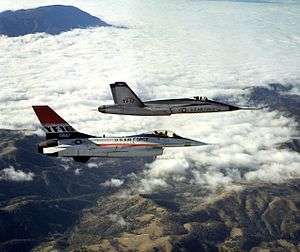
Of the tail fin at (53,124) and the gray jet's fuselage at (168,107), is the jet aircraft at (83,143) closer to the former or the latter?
the tail fin at (53,124)

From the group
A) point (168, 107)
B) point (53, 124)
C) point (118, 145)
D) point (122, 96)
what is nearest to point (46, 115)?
point (53, 124)

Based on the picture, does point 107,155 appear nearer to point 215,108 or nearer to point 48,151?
point 48,151

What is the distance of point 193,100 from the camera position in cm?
11450

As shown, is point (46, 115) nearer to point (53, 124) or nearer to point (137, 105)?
point (53, 124)

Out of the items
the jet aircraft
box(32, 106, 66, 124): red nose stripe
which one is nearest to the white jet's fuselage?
the jet aircraft

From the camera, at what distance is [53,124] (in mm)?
110750

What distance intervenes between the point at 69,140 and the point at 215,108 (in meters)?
32.6

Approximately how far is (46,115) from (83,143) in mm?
10116

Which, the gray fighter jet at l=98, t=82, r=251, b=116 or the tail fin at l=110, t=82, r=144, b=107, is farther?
the tail fin at l=110, t=82, r=144, b=107

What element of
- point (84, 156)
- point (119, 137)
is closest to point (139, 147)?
point (119, 137)

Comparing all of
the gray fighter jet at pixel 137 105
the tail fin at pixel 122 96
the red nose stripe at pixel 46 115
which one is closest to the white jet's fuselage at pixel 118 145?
the red nose stripe at pixel 46 115

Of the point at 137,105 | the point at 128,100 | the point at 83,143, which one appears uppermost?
the point at 128,100

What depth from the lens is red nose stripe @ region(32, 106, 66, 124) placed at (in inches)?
4286

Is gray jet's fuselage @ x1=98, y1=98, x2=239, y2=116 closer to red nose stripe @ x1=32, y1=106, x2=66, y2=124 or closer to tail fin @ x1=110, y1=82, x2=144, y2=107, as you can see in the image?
tail fin @ x1=110, y1=82, x2=144, y2=107
